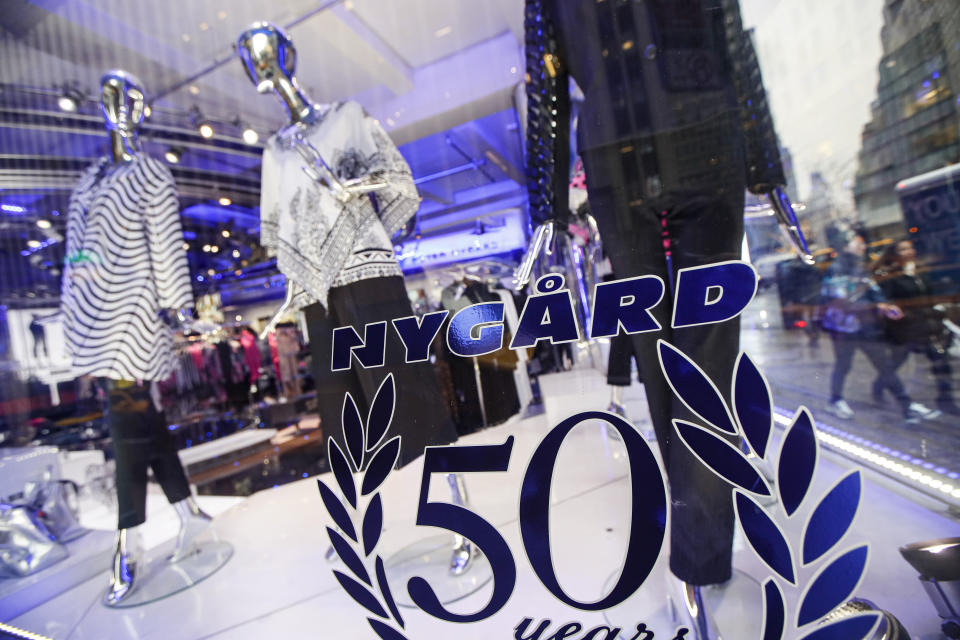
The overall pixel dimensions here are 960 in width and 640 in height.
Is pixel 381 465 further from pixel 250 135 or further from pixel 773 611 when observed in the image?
pixel 250 135

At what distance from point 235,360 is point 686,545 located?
1.46 m

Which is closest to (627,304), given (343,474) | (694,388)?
(694,388)

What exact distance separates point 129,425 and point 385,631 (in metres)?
1.16

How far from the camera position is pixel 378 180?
0.84 metres

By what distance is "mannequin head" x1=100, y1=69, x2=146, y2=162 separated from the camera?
1.36 metres

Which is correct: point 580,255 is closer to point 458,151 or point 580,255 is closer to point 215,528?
point 458,151

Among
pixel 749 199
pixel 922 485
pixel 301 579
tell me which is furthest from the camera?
pixel 301 579

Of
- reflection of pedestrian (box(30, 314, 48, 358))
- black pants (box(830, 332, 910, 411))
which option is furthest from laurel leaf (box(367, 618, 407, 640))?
reflection of pedestrian (box(30, 314, 48, 358))

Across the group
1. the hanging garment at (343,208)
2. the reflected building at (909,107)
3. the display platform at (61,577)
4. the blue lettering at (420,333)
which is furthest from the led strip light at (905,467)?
the display platform at (61,577)

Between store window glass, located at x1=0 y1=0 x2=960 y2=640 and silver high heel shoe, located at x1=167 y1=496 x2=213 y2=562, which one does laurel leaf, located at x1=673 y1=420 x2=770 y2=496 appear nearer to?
store window glass, located at x1=0 y1=0 x2=960 y2=640

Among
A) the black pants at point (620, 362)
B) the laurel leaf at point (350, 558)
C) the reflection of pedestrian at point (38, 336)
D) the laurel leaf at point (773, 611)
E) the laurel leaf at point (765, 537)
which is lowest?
the laurel leaf at point (773, 611)

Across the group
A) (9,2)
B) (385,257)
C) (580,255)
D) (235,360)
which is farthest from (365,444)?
(9,2)

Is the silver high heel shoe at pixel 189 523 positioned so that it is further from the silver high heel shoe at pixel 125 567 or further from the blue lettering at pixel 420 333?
Answer: the blue lettering at pixel 420 333

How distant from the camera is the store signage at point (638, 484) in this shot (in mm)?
535
